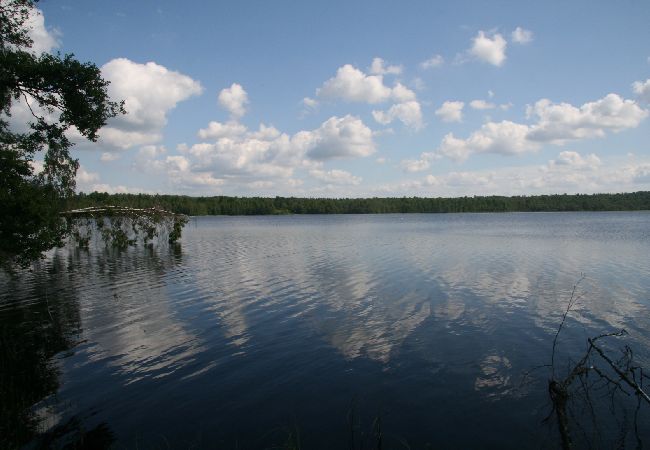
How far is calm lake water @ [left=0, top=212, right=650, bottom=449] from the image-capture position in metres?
8.91

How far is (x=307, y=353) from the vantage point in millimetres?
13383

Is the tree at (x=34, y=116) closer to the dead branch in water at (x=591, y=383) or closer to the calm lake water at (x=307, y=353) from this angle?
the calm lake water at (x=307, y=353)

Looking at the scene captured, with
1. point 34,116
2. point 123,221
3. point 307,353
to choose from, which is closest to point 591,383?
point 307,353

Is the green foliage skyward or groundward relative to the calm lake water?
skyward

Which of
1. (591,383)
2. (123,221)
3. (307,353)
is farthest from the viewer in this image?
(123,221)

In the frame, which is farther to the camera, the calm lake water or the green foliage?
the green foliage

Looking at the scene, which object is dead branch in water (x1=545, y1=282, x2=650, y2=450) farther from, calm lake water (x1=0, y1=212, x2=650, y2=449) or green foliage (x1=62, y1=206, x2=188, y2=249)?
green foliage (x1=62, y1=206, x2=188, y2=249)

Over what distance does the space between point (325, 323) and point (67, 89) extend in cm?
1293

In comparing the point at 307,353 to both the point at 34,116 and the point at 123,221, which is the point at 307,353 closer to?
the point at 34,116

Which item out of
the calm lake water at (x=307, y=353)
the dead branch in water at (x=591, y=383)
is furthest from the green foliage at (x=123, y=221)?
the dead branch in water at (x=591, y=383)

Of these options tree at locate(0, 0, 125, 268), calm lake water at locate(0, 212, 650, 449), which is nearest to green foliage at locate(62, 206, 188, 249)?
calm lake water at locate(0, 212, 650, 449)

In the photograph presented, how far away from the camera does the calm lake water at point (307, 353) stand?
29.2ft

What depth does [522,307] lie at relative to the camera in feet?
60.6

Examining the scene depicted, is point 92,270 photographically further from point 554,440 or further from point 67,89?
point 554,440
